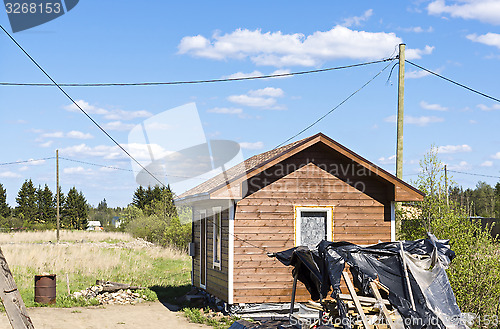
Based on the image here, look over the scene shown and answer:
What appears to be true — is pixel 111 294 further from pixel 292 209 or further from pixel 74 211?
pixel 74 211

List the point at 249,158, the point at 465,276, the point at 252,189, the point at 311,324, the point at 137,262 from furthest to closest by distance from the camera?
the point at 137,262 < the point at 249,158 < the point at 252,189 < the point at 465,276 < the point at 311,324

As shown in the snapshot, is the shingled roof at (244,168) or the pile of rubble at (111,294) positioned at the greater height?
the shingled roof at (244,168)

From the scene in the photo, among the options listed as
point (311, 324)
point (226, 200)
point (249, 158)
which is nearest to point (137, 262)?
point (249, 158)

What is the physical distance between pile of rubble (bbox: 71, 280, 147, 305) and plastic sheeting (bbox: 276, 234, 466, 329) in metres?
11.4

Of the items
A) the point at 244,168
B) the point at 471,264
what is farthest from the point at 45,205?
the point at 471,264

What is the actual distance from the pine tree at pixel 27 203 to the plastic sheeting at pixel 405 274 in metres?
72.9

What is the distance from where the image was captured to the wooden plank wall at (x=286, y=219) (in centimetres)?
1515

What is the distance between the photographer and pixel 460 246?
47.4ft

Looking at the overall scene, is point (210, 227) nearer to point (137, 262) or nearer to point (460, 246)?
point (460, 246)

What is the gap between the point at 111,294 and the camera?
1934cm

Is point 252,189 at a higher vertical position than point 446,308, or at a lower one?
higher

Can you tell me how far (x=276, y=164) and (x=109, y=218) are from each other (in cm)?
10478

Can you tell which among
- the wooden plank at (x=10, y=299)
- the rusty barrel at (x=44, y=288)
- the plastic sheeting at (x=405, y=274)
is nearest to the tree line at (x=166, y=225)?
the rusty barrel at (x=44, y=288)

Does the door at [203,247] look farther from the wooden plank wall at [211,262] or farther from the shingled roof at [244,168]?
the shingled roof at [244,168]
